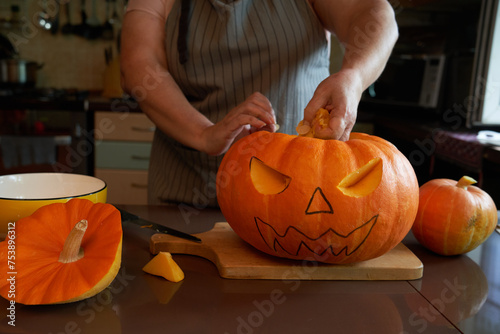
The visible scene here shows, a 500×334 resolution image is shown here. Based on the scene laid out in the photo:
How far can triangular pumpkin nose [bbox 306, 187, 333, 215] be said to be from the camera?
0.58 m

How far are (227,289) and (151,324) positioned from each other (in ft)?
0.39

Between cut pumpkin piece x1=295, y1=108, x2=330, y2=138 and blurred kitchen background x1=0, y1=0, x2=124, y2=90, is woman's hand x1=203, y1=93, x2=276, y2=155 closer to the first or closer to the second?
cut pumpkin piece x1=295, y1=108, x2=330, y2=138

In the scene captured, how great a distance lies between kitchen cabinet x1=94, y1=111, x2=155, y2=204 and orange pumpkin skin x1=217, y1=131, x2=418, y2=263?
1989mm

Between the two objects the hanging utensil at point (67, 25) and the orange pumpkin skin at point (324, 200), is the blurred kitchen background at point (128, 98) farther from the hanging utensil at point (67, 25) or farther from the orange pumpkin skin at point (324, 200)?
the orange pumpkin skin at point (324, 200)

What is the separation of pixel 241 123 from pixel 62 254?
358 mm

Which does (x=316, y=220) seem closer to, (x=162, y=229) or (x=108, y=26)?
(x=162, y=229)

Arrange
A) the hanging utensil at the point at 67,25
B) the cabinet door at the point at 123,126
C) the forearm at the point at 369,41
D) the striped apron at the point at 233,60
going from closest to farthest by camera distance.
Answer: the forearm at the point at 369,41 → the striped apron at the point at 233,60 → the cabinet door at the point at 123,126 → the hanging utensil at the point at 67,25

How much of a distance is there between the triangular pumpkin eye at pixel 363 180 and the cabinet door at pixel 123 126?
204 cm

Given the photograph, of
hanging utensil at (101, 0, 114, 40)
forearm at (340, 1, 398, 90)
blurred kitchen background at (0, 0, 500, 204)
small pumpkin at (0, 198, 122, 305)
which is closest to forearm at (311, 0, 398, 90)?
forearm at (340, 1, 398, 90)

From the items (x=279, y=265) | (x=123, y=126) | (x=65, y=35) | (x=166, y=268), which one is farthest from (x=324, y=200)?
(x=65, y=35)

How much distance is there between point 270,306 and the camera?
1.72 ft

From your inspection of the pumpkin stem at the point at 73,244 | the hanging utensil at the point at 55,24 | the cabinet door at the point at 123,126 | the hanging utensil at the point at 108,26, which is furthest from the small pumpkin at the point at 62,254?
the hanging utensil at the point at 55,24

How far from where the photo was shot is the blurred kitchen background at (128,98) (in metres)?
1.77

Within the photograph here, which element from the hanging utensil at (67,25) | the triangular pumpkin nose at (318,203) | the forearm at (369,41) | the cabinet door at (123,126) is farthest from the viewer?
the hanging utensil at (67,25)
